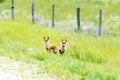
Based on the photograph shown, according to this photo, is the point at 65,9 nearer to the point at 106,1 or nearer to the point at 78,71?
the point at 106,1

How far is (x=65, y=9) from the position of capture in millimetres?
37219

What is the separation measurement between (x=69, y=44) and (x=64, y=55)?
11.1 feet

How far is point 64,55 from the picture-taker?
14.3 metres

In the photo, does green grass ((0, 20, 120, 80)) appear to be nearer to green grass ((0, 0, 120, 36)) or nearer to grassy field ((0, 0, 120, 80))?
grassy field ((0, 0, 120, 80))

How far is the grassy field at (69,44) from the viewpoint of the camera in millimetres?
11188

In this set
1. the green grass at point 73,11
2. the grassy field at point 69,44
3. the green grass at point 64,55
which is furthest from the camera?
the green grass at point 73,11

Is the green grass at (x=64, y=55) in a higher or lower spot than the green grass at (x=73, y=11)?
lower

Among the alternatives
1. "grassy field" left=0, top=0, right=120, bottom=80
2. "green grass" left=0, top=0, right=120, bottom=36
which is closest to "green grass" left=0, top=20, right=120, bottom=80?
"grassy field" left=0, top=0, right=120, bottom=80

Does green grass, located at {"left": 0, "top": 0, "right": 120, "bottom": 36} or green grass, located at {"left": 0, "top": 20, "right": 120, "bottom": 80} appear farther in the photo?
green grass, located at {"left": 0, "top": 0, "right": 120, "bottom": 36}

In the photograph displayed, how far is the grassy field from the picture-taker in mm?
11188

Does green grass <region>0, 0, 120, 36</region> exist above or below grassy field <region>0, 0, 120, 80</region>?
above

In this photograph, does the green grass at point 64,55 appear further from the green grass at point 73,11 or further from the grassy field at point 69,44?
the green grass at point 73,11

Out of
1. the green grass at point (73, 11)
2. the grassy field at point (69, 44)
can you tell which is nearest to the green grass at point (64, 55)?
the grassy field at point (69, 44)

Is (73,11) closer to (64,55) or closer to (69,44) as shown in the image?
(69,44)
